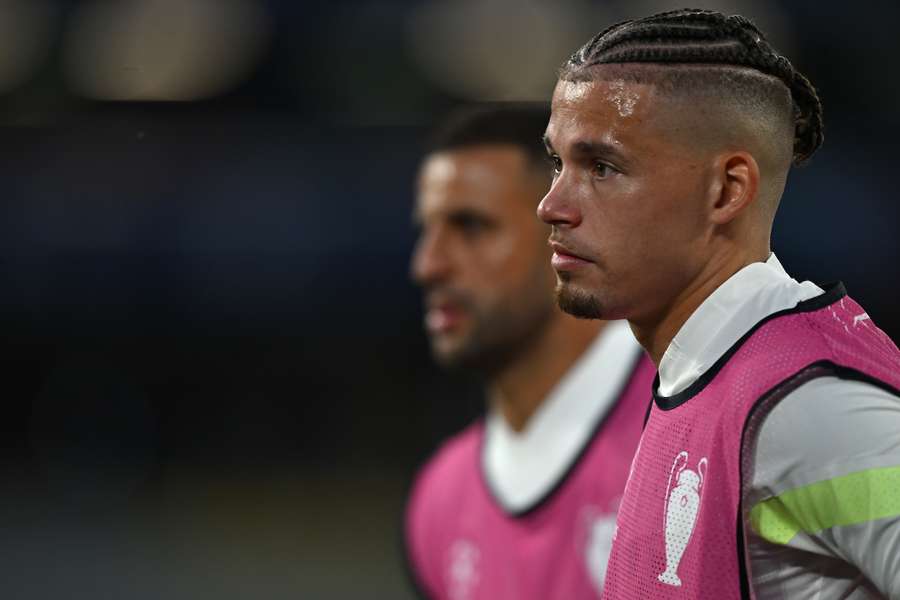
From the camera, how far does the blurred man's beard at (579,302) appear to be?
72.8 inches

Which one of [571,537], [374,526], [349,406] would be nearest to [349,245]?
[349,406]

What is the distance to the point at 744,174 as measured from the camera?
1.78 m

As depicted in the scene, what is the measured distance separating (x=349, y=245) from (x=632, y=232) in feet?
A: 22.7

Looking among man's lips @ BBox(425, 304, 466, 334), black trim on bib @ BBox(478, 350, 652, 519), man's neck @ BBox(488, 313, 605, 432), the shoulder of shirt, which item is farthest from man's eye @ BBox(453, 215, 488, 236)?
the shoulder of shirt

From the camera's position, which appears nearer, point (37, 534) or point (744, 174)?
point (744, 174)

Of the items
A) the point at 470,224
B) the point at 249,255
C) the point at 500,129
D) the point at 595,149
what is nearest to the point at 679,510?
the point at 595,149

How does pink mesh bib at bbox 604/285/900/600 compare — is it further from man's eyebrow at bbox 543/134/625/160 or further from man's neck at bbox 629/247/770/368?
man's eyebrow at bbox 543/134/625/160

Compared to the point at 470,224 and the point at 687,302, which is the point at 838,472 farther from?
the point at 470,224

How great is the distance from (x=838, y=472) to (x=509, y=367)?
7.40ft

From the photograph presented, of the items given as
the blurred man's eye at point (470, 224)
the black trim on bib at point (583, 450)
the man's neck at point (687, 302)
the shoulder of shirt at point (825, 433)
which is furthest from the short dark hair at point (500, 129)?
the shoulder of shirt at point (825, 433)

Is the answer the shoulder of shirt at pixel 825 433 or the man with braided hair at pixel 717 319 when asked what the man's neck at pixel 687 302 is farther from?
the shoulder of shirt at pixel 825 433

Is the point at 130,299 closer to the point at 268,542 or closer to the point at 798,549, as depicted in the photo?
the point at 268,542

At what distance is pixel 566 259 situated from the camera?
1867 millimetres

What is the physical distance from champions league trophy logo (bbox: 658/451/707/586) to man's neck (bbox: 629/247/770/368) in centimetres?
20
